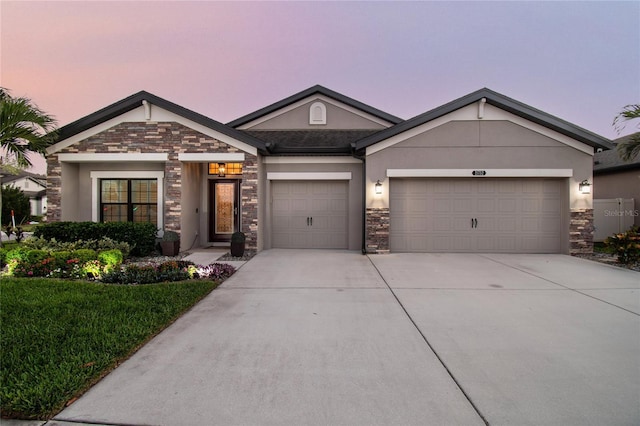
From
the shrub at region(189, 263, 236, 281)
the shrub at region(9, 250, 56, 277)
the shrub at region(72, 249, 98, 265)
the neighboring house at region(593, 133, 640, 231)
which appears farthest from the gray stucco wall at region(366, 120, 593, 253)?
the shrub at region(9, 250, 56, 277)

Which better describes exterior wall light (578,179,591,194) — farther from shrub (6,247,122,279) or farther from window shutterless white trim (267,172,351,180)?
shrub (6,247,122,279)

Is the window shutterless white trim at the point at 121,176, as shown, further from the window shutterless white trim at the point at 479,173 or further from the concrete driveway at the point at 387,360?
the window shutterless white trim at the point at 479,173

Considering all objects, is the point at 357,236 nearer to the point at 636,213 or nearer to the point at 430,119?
the point at 430,119

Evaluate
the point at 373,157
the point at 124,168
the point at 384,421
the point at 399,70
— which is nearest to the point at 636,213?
the point at 373,157

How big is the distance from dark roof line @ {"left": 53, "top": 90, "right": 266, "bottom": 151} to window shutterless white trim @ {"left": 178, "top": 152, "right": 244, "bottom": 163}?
545mm

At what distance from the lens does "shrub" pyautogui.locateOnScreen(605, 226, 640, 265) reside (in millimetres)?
8461

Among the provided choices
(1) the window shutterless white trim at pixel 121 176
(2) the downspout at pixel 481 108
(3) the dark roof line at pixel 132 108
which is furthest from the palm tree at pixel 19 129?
(2) the downspout at pixel 481 108

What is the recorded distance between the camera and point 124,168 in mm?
10891

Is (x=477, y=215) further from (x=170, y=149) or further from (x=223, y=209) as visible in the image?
(x=170, y=149)

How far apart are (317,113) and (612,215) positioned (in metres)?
12.5

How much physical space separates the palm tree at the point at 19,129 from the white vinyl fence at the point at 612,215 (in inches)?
737

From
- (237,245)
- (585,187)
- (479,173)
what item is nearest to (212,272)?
(237,245)

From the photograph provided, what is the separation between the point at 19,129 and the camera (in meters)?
8.43

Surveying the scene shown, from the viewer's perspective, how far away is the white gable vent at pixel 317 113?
14242 millimetres
